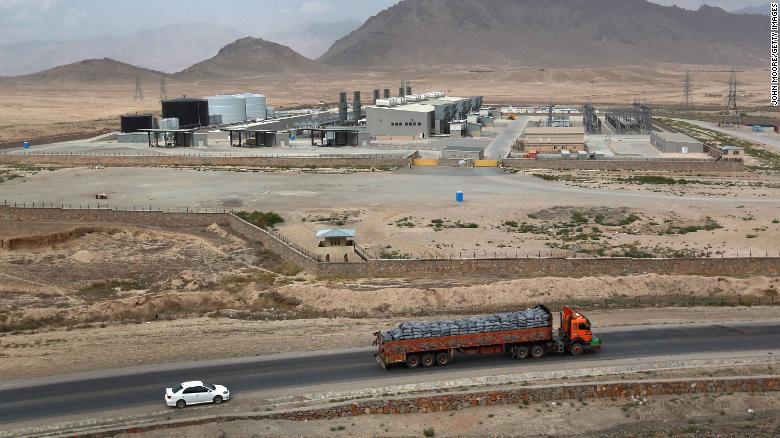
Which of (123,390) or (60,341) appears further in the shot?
(60,341)

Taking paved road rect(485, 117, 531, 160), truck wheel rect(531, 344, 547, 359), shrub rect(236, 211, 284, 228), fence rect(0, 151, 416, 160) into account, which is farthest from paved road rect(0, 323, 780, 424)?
paved road rect(485, 117, 531, 160)

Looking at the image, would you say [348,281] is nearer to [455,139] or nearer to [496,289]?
[496,289]

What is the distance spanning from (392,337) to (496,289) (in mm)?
11093

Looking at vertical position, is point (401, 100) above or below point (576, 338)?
above

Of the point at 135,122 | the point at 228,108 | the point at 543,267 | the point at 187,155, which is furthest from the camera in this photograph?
the point at 228,108

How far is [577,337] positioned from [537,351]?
1.47 meters

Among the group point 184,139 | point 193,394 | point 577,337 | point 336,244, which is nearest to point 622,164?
point 336,244

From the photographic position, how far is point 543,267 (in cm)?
4434

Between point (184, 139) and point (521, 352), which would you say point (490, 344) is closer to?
point (521, 352)

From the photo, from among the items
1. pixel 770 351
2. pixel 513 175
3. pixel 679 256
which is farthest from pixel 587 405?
pixel 513 175

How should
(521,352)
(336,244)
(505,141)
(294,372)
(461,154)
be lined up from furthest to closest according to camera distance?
1. (505,141)
2. (461,154)
3. (336,244)
4. (521,352)
5. (294,372)

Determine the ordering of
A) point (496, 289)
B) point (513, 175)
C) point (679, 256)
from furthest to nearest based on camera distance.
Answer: point (513, 175), point (679, 256), point (496, 289)

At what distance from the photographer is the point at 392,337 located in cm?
2998

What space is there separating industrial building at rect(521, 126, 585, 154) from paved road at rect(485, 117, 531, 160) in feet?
8.60
